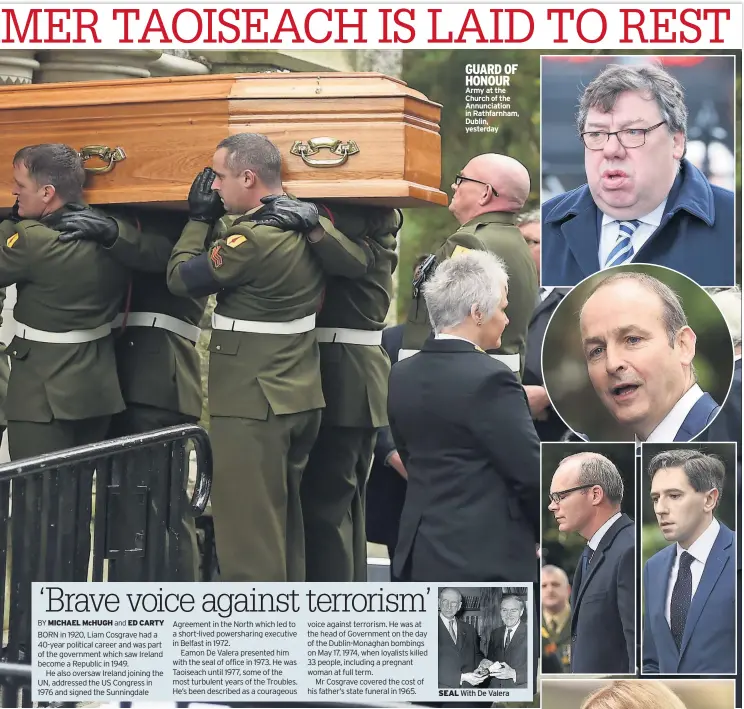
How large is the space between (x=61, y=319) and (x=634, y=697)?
299 cm

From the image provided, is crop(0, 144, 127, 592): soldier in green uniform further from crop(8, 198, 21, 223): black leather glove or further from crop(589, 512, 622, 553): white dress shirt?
crop(589, 512, 622, 553): white dress shirt

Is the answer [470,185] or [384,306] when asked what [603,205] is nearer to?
[470,185]

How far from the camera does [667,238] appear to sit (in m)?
6.94

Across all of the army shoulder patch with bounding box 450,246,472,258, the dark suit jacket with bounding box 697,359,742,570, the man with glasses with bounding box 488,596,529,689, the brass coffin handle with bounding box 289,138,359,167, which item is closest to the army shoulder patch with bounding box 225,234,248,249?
the brass coffin handle with bounding box 289,138,359,167

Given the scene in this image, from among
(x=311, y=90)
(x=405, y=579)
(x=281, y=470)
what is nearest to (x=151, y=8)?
(x=311, y=90)

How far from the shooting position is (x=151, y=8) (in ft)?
23.2

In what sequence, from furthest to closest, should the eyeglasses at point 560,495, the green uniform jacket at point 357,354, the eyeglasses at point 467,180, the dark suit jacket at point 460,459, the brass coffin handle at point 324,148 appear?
A: the green uniform jacket at point 357,354 → the eyeglasses at point 467,180 → the eyeglasses at point 560,495 → the brass coffin handle at point 324,148 → the dark suit jacket at point 460,459

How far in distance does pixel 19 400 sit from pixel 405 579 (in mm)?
1913

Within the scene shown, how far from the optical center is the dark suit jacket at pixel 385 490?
23.3 feet

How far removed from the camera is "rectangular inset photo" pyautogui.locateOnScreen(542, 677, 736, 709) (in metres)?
6.88

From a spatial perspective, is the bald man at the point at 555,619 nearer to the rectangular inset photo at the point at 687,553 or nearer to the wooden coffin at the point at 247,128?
the rectangular inset photo at the point at 687,553

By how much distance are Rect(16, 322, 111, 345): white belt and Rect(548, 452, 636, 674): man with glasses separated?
2.15 metres

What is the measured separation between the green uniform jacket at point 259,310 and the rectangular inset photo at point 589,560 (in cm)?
113

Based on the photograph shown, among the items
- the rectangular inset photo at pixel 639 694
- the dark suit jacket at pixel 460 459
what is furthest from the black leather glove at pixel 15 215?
the rectangular inset photo at pixel 639 694
